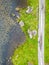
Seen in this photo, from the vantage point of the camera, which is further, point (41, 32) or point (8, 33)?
point (8, 33)

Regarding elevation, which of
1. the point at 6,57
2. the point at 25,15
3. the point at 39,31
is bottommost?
the point at 6,57

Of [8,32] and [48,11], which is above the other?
[48,11]

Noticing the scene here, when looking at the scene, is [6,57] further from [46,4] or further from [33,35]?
[46,4]

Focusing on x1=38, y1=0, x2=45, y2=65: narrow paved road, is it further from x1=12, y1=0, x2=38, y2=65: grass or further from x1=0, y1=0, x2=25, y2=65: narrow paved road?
x1=0, y1=0, x2=25, y2=65: narrow paved road

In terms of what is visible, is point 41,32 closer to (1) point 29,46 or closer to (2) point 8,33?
(1) point 29,46

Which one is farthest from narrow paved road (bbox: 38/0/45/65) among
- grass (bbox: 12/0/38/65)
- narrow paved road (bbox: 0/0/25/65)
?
narrow paved road (bbox: 0/0/25/65)

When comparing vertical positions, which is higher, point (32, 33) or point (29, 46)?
point (32, 33)

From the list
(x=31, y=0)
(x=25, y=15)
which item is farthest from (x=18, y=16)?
(x=31, y=0)

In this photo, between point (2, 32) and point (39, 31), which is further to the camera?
point (2, 32)

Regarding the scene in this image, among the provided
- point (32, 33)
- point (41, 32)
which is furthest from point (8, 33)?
point (41, 32)
